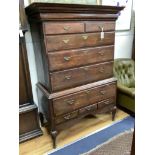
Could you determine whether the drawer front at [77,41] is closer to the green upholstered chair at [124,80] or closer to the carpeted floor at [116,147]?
the green upholstered chair at [124,80]

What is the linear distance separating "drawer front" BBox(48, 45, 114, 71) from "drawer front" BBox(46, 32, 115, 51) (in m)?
0.05

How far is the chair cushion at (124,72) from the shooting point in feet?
9.55

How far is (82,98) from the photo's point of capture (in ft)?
7.09

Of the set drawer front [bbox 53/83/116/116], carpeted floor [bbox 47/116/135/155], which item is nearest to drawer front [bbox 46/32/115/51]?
drawer front [bbox 53/83/116/116]

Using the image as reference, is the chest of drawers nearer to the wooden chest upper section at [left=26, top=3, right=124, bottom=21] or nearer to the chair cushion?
the wooden chest upper section at [left=26, top=3, right=124, bottom=21]

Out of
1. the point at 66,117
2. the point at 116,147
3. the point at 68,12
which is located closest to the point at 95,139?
the point at 116,147

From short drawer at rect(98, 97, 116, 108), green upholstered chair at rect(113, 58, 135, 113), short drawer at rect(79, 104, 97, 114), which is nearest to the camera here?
short drawer at rect(79, 104, 97, 114)

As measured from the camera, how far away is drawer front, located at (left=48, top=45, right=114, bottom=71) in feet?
6.12

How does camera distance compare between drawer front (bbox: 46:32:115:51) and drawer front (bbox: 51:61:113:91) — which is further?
drawer front (bbox: 51:61:113:91)

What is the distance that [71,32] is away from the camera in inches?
74.2

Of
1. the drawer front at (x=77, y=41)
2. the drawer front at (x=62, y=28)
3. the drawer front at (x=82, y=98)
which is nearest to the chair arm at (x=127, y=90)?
the drawer front at (x=82, y=98)

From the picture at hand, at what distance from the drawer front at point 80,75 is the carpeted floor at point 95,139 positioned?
2.37 feet

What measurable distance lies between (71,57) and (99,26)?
0.52 m
